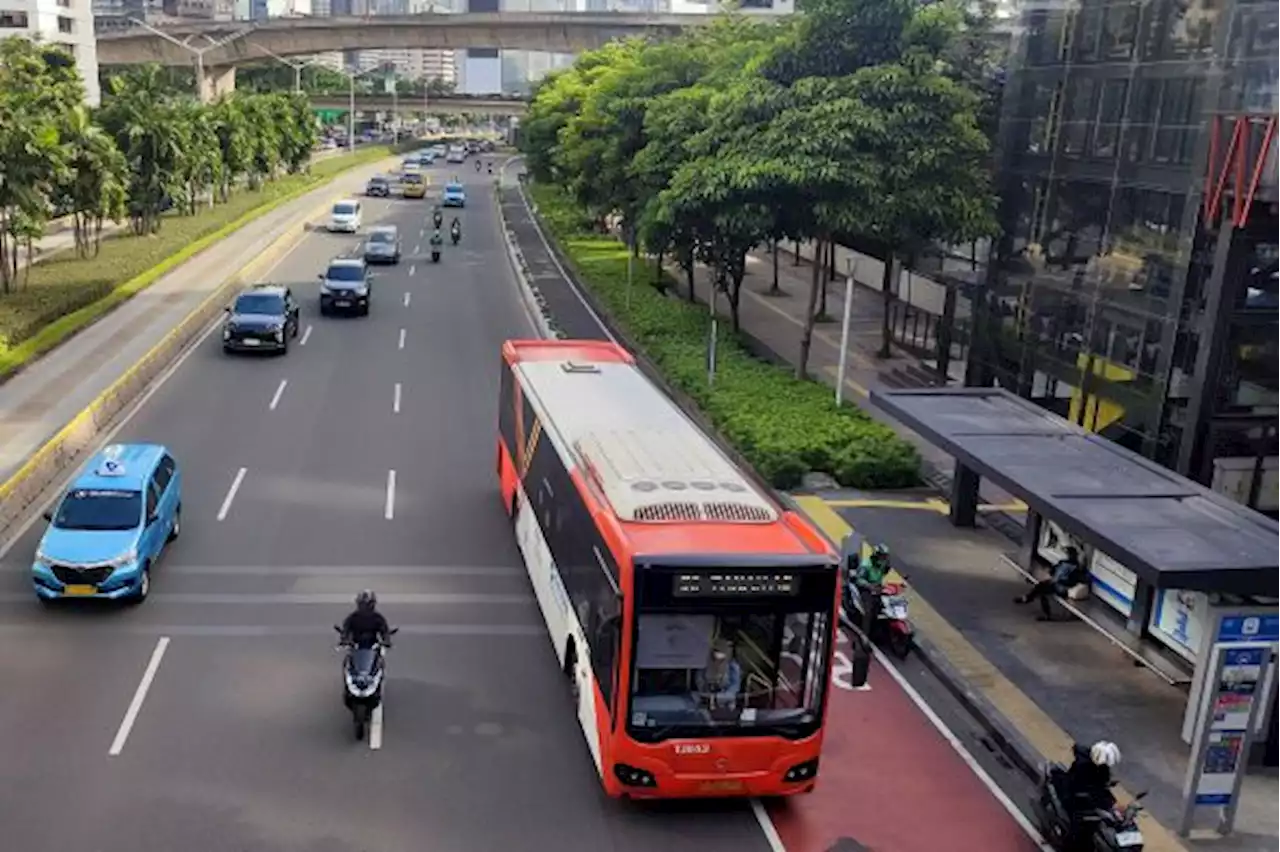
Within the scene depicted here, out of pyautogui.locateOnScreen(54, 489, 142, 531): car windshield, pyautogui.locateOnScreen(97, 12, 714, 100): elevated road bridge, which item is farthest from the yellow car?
pyautogui.locateOnScreen(54, 489, 142, 531): car windshield

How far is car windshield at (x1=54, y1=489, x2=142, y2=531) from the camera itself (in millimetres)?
16641

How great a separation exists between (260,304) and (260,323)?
51.2 inches

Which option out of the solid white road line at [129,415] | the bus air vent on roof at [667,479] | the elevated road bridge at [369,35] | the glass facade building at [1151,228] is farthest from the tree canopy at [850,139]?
the elevated road bridge at [369,35]

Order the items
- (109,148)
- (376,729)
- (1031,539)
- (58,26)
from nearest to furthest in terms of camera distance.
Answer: (376,729) < (1031,539) < (109,148) < (58,26)

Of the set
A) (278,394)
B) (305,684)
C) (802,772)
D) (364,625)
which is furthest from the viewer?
(278,394)

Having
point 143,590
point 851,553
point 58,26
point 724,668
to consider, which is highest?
point 58,26

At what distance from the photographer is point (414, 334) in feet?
121

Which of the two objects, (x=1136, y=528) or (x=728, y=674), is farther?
(x=1136, y=528)

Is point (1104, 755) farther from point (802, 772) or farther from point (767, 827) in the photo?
point (767, 827)

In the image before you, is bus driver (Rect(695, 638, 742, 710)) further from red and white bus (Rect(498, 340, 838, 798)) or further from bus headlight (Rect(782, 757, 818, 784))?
bus headlight (Rect(782, 757, 818, 784))

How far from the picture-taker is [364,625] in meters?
13.7

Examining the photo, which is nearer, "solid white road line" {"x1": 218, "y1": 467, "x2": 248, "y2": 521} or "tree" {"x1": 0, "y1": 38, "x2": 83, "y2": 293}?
"solid white road line" {"x1": 218, "y1": 467, "x2": 248, "y2": 521}

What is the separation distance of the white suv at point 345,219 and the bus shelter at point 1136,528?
46744 millimetres

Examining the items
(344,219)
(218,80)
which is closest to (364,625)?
(344,219)
